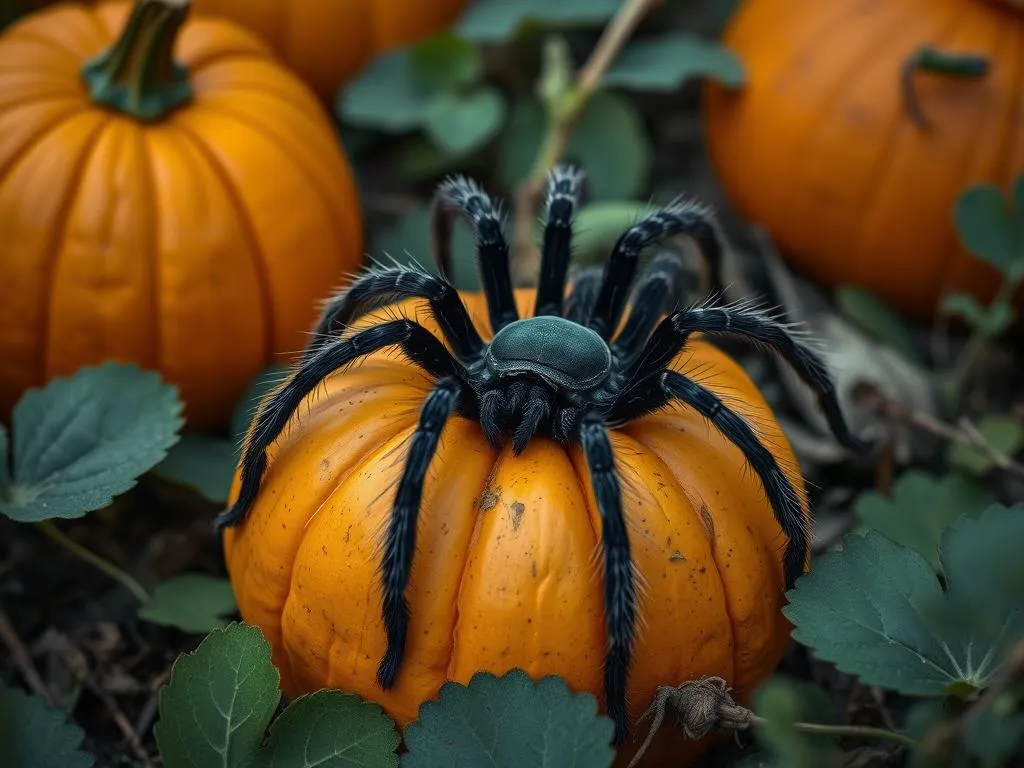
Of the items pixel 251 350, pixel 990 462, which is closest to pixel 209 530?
pixel 251 350

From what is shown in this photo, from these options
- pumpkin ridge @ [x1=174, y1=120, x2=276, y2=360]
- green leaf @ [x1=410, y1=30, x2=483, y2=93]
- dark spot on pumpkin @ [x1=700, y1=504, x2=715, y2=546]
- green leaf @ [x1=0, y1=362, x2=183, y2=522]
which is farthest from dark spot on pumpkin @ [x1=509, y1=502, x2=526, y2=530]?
green leaf @ [x1=410, y1=30, x2=483, y2=93]

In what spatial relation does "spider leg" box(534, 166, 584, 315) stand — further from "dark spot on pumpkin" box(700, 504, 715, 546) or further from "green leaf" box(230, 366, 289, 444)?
"green leaf" box(230, 366, 289, 444)

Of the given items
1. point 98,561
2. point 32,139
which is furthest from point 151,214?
point 98,561

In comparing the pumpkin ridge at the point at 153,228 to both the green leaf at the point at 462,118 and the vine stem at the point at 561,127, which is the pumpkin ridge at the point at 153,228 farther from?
the vine stem at the point at 561,127

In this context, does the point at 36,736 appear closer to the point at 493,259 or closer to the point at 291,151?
the point at 493,259

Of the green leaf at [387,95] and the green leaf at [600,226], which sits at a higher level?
the green leaf at [387,95]

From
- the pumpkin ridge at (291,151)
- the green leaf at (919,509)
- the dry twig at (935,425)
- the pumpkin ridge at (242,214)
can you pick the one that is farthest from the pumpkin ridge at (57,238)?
the dry twig at (935,425)
